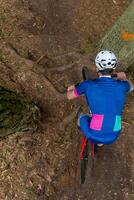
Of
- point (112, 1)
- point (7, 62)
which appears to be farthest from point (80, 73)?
point (112, 1)

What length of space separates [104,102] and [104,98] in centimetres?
6

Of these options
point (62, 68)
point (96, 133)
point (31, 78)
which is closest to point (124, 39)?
point (62, 68)

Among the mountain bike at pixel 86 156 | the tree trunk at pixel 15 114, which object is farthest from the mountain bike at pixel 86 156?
the tree trunk at pixel 15 114

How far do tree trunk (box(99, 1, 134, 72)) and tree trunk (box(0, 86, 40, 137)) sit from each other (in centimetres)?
184

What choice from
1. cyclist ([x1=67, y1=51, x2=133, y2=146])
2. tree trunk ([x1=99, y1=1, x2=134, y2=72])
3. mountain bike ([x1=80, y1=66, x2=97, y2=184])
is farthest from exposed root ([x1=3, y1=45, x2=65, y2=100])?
cyclist ([x1=67, y1=51, x2=133, y2=146])

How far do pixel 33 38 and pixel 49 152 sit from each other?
92.1 inches

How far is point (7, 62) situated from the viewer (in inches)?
313

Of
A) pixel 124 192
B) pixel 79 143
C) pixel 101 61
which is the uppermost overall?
pixel 101 61

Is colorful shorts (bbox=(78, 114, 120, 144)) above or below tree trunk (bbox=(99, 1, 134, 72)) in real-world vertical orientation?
below

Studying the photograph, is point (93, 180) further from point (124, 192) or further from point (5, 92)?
point (5, 92)

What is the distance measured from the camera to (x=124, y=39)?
25.3 feet

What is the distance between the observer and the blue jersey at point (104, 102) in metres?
6.20

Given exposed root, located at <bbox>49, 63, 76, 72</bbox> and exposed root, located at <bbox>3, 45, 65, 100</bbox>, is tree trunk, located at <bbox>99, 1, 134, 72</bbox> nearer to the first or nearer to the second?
exposed root, located at <bbox>49, 63, 76, 72</bbox>

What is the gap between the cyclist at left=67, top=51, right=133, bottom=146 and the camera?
6.21 m
